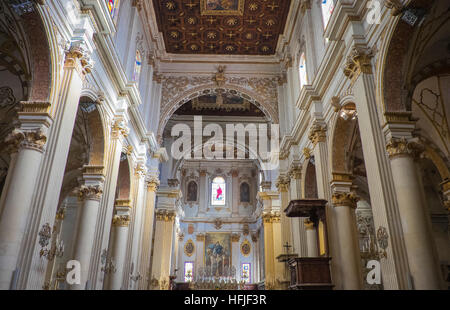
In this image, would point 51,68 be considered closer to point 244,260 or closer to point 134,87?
point 134,87

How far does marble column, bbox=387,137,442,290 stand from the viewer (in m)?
6.13

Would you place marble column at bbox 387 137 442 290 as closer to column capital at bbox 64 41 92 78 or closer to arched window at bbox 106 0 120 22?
column capital at bbox 64 41 92 78

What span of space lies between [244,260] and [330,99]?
2139cm

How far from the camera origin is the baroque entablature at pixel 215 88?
1775cm

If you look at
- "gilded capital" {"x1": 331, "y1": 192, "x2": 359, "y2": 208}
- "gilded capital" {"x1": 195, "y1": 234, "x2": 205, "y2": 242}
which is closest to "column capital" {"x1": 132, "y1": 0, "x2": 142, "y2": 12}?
"gilded capital" {"x1": 331, "y1": 192, "x2": 359, "y2": 208}

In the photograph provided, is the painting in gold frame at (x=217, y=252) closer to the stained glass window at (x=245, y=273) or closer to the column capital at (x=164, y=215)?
the stained glass window at (x=245, y=273)

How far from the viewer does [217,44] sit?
17.8m

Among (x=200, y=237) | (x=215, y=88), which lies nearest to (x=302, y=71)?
(x=215, y=88)

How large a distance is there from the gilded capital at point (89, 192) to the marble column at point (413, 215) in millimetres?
7574

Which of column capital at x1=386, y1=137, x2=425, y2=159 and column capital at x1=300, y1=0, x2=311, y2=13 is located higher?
column capital at x1=300, y1=0, x2=311, y2=13

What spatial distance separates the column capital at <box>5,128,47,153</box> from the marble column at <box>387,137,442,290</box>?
22.3 ft

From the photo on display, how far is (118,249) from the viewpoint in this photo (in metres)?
12.5

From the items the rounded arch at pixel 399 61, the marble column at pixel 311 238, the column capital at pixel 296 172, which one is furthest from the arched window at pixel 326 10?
the marble column at pixel 311 238
